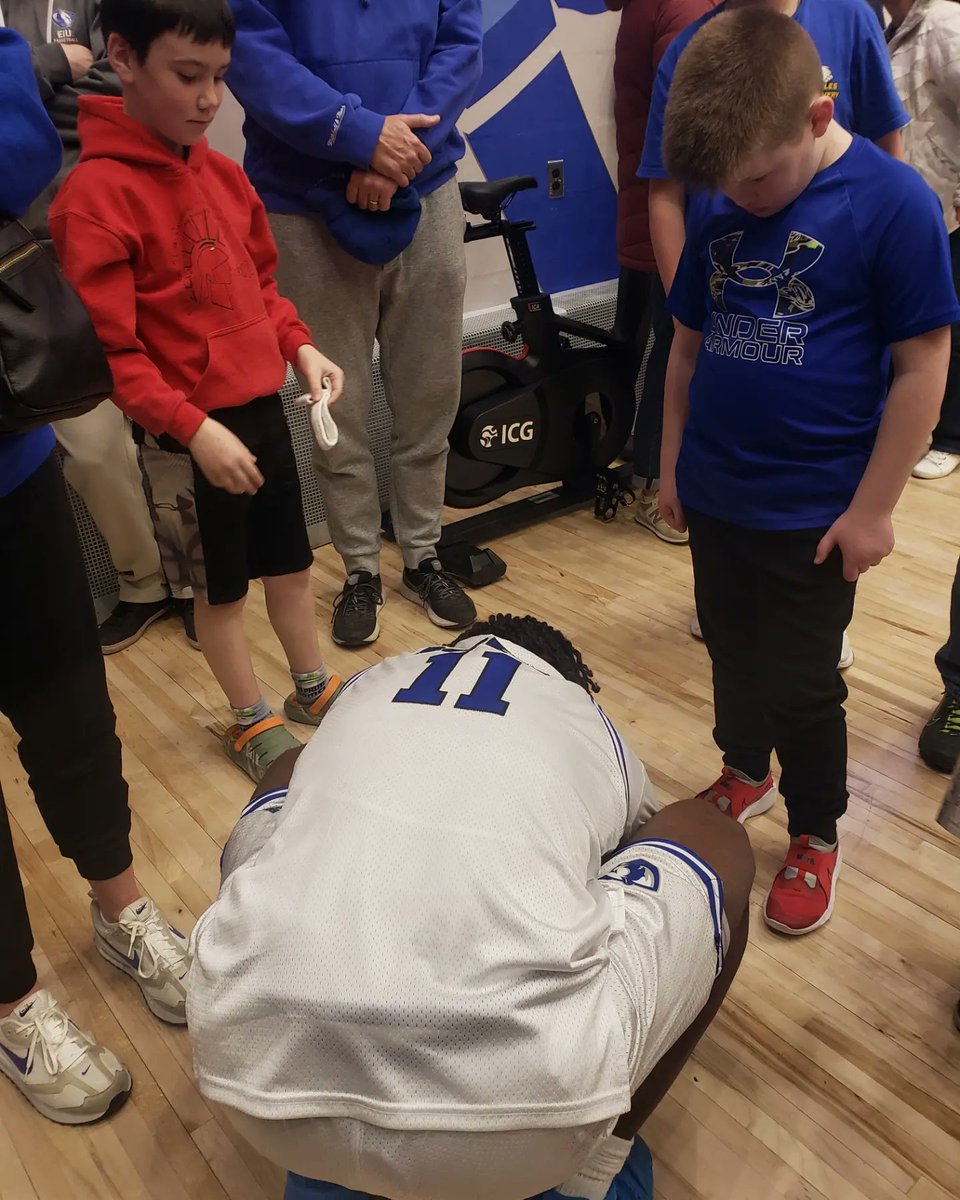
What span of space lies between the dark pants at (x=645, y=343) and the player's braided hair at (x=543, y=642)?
1.53m

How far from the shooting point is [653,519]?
2635 mm

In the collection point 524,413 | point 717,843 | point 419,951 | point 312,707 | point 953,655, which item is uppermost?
point 419,951

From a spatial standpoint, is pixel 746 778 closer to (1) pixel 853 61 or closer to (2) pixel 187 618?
(1) pixel 853 61

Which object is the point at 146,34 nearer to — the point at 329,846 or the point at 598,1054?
the point at 329,846

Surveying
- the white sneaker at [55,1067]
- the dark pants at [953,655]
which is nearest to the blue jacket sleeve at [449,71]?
the dark pants at [953,655]

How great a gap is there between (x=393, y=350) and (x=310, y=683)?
77 cm

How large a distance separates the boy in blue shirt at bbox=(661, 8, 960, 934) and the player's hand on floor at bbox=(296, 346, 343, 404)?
0.50 meters

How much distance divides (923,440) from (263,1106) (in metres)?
0.96

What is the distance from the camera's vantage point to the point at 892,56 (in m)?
2.54

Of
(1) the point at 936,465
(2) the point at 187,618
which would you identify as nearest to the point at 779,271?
(2) the point at 187,618

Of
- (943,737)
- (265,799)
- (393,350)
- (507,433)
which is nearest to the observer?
(265,799)

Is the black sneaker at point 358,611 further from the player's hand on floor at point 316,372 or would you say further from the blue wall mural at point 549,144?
the blue wall mural at point 549,144

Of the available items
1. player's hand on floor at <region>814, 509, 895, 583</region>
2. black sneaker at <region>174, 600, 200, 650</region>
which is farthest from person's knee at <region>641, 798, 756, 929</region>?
black sneaker at <region>174, 600, 200, 650</region>

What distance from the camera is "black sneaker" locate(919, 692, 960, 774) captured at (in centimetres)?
170
